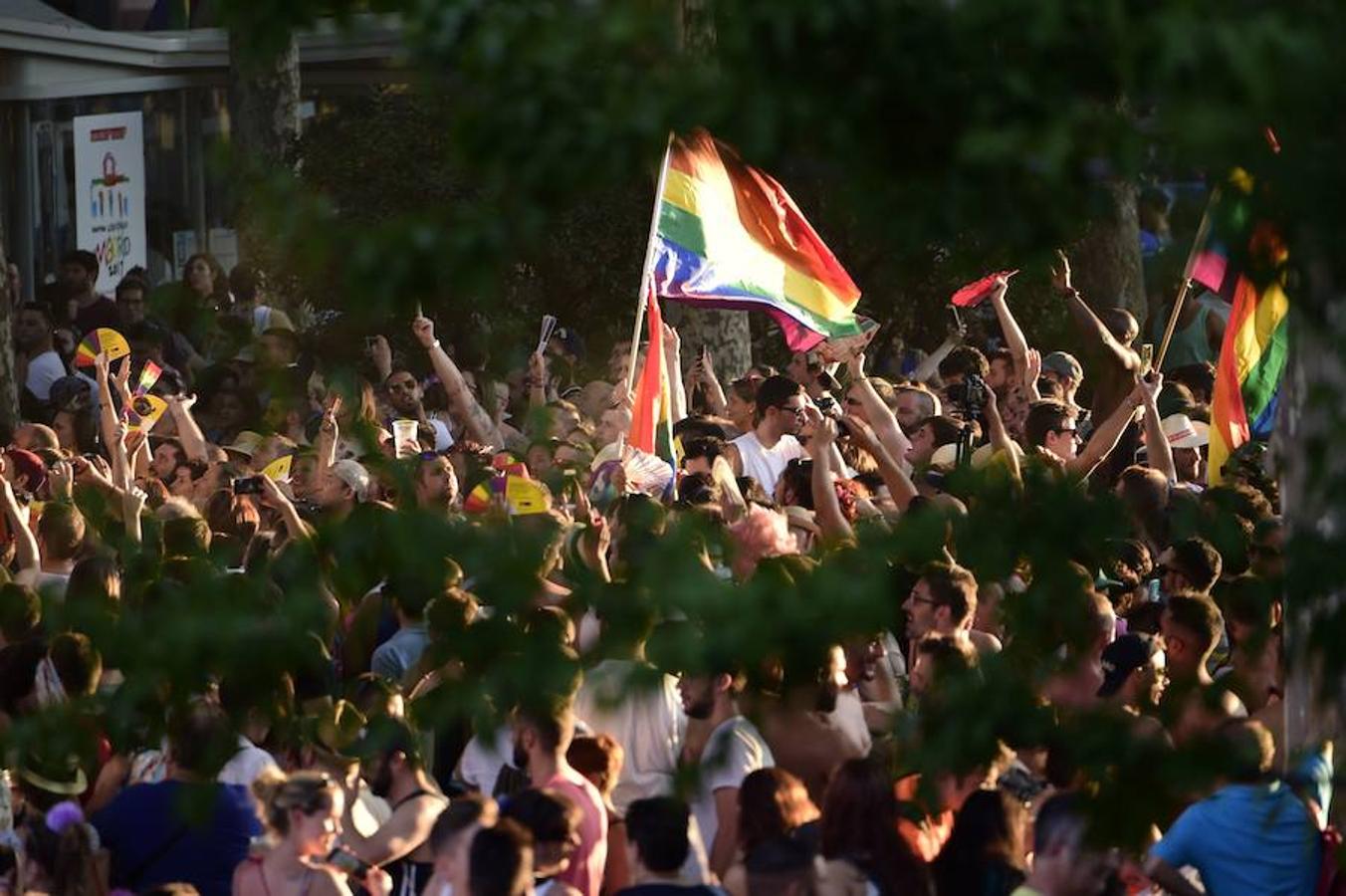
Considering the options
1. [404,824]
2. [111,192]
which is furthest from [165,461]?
[111,192]

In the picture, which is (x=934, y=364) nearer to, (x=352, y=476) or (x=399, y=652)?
(x=352, y=476)

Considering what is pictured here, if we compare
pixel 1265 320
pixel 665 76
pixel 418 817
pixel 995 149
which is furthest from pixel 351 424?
pixel 1265 320

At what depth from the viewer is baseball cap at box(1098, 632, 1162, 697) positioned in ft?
24.0

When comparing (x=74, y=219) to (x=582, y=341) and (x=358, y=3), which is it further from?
(x=358, y=3)

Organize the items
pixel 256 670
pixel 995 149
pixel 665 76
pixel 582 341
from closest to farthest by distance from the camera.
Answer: pixel 995 149 < pixel 665 76 < pixel 256 670 < pixel 582 341

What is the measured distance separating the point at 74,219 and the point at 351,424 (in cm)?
1981

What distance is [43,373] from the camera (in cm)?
1703

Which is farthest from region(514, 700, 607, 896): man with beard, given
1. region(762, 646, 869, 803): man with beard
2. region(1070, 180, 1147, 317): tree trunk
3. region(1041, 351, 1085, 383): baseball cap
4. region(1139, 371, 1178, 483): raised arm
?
region(1070, 180, 1147, 317): tree trunk

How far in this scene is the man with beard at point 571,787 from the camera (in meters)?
6.68

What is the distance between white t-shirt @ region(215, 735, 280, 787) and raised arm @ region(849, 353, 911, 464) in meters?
5.20

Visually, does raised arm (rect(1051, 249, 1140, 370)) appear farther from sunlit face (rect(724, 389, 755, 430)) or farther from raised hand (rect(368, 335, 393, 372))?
raised hand (rect(368, 335, 393, 372))

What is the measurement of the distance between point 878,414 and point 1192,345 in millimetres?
5320

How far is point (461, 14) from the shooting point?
3.67 meters

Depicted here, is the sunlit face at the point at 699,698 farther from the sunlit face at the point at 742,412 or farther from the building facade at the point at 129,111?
the building facade at the point at 129,111
